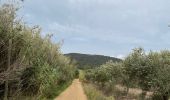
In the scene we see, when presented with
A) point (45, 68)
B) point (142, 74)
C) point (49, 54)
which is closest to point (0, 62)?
point (45, 68)

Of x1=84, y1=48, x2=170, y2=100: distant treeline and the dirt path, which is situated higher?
x1=84, y1=48, x2=170, y2=100: distant treeline

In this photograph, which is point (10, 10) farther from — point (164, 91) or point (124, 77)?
point (124, 77)

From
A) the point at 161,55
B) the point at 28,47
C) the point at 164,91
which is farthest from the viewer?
the point at 161,55

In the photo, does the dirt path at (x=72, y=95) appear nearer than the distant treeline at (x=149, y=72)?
No

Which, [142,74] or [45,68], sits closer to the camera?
[45,68]

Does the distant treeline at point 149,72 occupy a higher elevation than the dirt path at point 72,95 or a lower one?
higher

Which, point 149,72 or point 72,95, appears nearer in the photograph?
point 149,72

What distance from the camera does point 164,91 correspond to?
37.2 meters

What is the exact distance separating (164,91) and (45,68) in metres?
14.1

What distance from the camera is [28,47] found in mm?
19219

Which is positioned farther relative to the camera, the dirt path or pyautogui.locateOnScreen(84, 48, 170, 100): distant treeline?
the dirt path

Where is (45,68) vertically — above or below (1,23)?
below

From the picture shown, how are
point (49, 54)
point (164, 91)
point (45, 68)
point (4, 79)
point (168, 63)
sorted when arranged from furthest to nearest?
1. point (168, 63)
2. point (164, 91)
3. point (49, 54)
4. point (45, 68)
5. point (4, 79)

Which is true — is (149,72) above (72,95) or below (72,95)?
above
